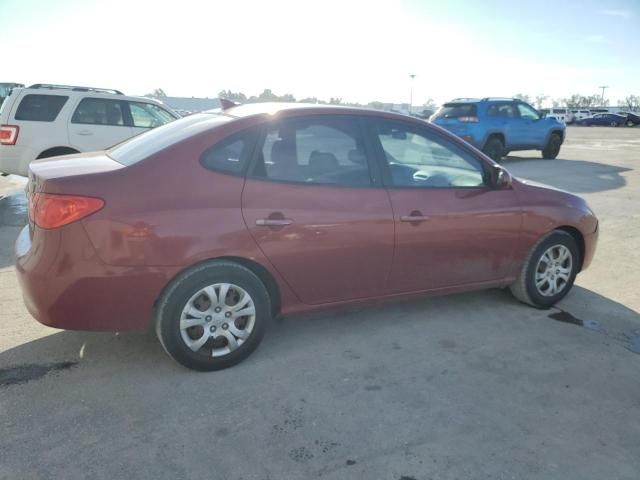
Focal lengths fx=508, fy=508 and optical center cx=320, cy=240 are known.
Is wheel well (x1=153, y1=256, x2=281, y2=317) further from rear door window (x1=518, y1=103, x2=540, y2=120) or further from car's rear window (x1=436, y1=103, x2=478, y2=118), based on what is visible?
rear door window (x1=518, y1=103, x2=540, y2=120)

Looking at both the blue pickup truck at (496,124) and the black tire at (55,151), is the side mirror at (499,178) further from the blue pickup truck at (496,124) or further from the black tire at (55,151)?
the blue pickup truck at (496,124)

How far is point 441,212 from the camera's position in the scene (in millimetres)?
3744

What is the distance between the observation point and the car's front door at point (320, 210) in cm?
319

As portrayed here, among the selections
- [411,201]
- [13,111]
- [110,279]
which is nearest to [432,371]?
[411,201]

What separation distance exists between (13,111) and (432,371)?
7.93m

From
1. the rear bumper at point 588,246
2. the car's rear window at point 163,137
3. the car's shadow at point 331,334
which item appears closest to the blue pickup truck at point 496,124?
the rear bumper at point 588,246

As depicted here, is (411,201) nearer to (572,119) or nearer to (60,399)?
(60,399)

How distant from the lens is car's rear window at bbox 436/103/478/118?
1405 centimetres

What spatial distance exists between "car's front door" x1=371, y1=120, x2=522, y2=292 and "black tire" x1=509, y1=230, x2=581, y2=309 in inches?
8.0

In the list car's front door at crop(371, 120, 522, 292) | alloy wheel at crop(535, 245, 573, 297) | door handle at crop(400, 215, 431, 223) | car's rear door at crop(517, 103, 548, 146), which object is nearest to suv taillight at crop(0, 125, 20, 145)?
car's front door at crop(371, 120, 522, 292)

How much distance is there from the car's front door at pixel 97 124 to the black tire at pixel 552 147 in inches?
494

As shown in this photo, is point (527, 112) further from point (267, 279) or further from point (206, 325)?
point (206, 325)

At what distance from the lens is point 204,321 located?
123 inches

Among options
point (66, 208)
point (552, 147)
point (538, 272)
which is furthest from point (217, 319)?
point (552, 147)
